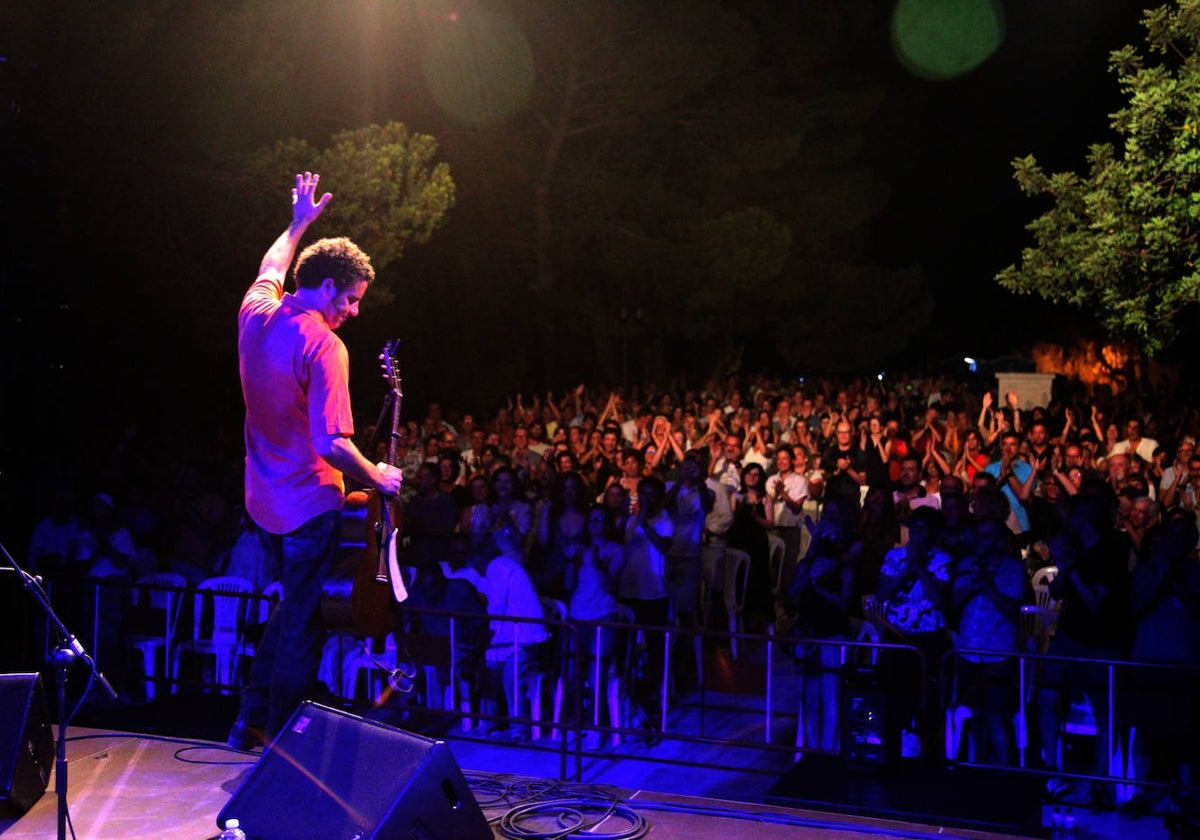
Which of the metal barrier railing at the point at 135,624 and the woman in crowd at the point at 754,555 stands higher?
the woman in crowd at the point at 754,555

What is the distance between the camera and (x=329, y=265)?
420 cm

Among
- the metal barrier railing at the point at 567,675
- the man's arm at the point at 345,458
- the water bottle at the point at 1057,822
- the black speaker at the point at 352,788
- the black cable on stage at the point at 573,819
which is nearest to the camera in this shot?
the black speaker at the point at 352,788

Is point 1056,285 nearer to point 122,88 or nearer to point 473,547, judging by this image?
point 473,547

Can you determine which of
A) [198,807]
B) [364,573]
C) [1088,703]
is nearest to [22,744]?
[198,807]

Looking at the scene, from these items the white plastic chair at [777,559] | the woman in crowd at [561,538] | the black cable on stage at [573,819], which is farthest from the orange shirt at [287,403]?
the white plastic chair at [777,559]

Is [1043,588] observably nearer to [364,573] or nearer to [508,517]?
[508,517]

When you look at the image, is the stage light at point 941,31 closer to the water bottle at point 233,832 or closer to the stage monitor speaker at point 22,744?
the stage monitor speaker at point 22,744

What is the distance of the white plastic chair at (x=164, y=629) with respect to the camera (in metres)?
7.78

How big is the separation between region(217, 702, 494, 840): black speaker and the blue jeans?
0.64 ft

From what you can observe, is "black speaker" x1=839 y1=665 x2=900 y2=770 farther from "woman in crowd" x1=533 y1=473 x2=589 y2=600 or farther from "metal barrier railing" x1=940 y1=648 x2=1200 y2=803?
"woman in crowd" x1=533 y1=473 x2=589 y2=600

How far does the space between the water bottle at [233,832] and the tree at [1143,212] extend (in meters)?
8.58

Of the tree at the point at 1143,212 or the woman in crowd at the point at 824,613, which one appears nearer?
the woman in crowd at the point at 824,613

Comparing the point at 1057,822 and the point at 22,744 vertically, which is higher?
the point at 22,744

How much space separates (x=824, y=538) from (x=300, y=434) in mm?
3958
